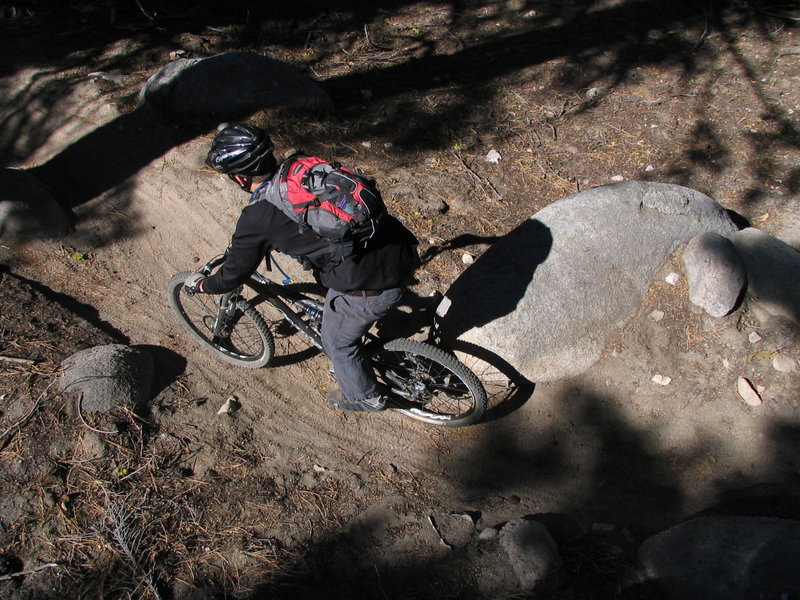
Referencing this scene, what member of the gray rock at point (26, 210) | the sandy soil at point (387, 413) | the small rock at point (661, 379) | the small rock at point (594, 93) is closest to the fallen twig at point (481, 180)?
the sandy soil at point (387, 413)

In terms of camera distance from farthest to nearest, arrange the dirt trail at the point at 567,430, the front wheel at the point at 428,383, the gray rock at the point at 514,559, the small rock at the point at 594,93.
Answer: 1. the small rock at the point at 594,93
2. the dirt trail at the point at 567,430
3. the front wheel at the point at 428,383
4. the gray rock at the point at 514,559

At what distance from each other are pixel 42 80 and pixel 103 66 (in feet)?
2.67

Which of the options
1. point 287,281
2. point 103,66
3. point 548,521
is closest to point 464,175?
point 287,281

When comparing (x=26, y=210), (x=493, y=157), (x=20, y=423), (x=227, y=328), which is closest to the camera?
(x=20, y=423)

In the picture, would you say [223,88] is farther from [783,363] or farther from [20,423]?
[783,363]

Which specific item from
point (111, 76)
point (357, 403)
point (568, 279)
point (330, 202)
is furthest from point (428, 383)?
point (111, 76)

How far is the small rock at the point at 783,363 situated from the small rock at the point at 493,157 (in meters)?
3.51

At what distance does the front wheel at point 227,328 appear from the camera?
4.37 meters

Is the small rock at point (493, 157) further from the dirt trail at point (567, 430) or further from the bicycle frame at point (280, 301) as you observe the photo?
the bicycle frame at point (280, 301)

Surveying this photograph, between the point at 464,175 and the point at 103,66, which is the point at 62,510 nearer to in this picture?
the point at 464,175

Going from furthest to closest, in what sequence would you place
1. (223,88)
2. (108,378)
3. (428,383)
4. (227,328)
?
(223,88), (227,328), (428,383), (108,378)

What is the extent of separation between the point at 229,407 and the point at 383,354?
1.28 m

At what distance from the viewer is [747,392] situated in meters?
4.29

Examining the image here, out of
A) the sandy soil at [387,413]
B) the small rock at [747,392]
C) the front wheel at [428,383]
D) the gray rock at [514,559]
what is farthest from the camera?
the small rock at [747,392]
